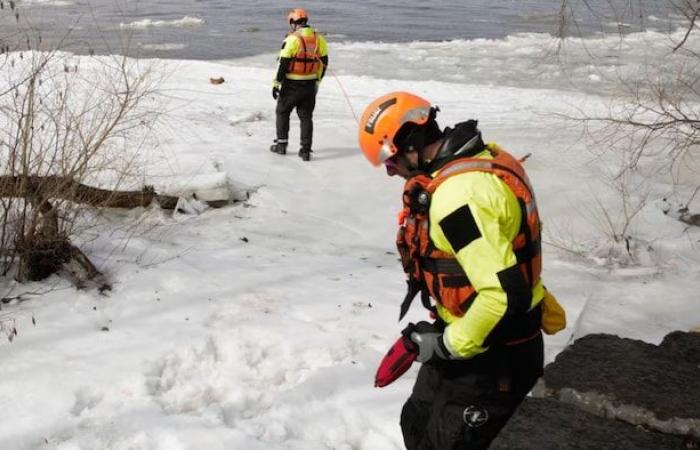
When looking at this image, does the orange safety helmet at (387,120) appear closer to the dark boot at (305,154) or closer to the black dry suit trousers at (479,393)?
the black dry suit trousers at (479,393)

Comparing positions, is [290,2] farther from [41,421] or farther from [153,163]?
[41,421]

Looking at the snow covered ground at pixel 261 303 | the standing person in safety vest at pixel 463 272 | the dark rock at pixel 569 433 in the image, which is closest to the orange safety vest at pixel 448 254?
the standing person in safety vest at pixel 463 272

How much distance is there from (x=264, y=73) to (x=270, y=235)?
25.4 ft

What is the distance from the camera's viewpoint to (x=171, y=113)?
1004 cm

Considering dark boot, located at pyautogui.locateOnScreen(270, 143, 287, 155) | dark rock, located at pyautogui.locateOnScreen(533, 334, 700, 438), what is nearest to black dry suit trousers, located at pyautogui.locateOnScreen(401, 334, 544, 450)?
dark rock, located at pyautogui.locateOnScreen(533, 334, 700, 438)

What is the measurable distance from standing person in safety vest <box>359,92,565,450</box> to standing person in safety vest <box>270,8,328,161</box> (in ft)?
19.4

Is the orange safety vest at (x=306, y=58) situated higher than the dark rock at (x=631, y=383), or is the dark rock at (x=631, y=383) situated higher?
the orange safety vest at (x=306, y=58)

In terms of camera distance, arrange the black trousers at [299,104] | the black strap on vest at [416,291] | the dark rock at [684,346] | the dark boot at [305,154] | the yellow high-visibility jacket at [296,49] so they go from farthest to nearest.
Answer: the dark boot at [305,154] < the black trousers at [299,104] < the yellow high-visibility jacket at [296,49] < the dark rock at [684,346] < the black strap on vest at [416,291]

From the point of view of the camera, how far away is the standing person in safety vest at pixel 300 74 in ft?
27.6

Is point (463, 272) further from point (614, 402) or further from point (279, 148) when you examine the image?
point (279, 148)

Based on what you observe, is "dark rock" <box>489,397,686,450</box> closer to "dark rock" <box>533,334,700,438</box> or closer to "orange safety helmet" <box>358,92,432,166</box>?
"dark rock" <box>533,334,700,438</box>

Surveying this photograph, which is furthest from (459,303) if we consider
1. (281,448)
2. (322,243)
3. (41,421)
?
(322,243)

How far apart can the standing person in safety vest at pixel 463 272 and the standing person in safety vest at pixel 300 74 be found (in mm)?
5925

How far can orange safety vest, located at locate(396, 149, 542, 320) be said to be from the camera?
2.46 metres
